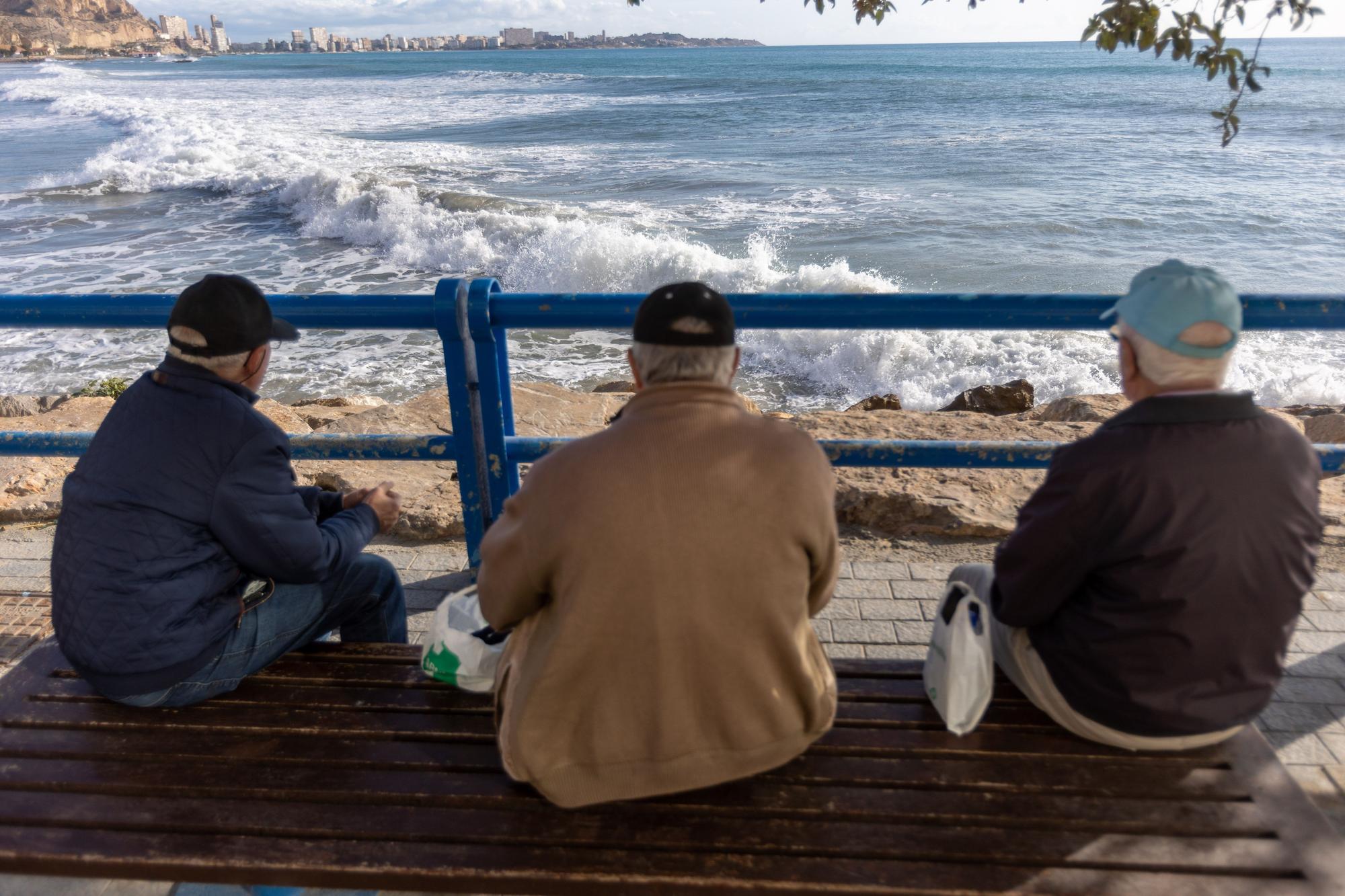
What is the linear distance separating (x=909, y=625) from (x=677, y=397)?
2.17m

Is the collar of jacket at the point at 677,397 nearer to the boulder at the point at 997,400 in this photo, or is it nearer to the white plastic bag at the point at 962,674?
the white plastic bag at the point at 962,674

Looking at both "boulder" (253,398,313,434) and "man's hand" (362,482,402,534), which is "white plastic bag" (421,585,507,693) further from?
"boulder" (253,398,313,434)

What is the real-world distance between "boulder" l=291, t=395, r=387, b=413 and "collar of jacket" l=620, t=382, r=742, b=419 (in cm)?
656

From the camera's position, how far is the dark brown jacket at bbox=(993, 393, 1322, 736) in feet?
5.75

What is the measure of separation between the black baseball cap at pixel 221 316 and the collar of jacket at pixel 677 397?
104cm

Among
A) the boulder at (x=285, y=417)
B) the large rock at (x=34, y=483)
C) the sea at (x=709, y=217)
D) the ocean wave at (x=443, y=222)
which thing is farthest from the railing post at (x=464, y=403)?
the ocean wave at (x=443, y=222)

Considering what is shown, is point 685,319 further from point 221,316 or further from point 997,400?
point 997,400

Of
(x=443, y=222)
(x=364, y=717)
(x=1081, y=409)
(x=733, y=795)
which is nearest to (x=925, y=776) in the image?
(x=733, y=795)

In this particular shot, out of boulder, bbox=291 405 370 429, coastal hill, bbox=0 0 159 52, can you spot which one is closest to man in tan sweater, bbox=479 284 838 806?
boulder, bbox=291 405 370 429

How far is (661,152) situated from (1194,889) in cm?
2953

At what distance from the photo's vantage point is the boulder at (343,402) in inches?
317

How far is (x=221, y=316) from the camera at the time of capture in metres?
2.15

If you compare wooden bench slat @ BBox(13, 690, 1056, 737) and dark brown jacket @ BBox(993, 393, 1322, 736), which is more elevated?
dark brown jacket @ BBox(993, 393, 1322, 736)

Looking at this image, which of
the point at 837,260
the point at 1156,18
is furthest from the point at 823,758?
the point at 837,260
